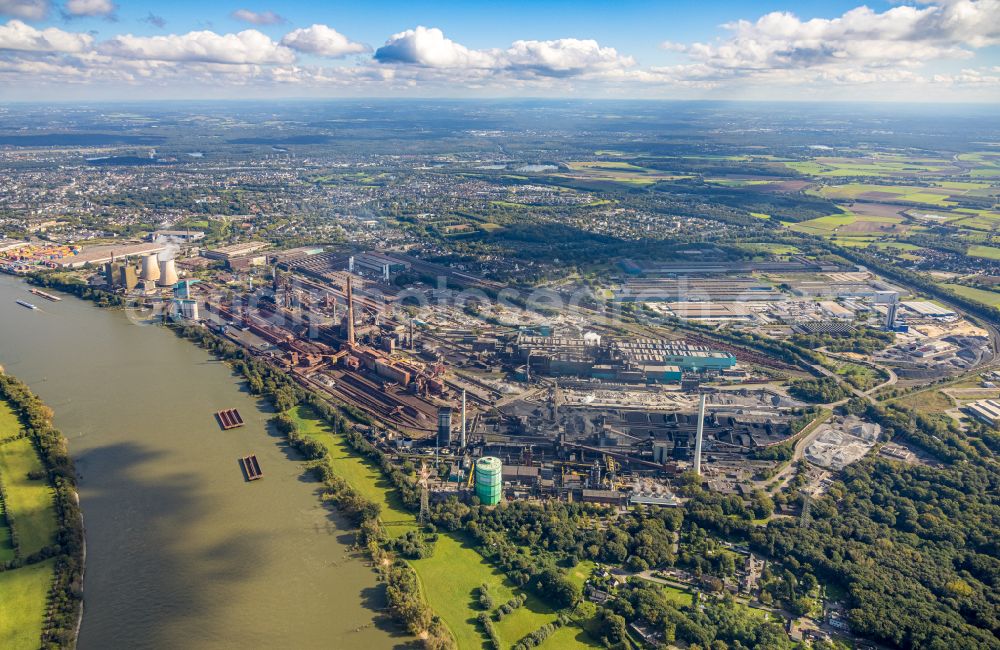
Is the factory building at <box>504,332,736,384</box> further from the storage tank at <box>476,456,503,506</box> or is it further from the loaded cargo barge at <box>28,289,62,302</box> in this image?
the loaded cargo barge at <box>28,289,62,302</box>

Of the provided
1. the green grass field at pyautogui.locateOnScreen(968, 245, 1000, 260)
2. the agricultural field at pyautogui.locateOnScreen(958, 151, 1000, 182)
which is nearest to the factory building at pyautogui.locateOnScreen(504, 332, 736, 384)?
the green grass field at pyautogui.locateOnScreen(968, 245, 1000, 260)

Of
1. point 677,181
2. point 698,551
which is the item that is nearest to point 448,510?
point 698,551

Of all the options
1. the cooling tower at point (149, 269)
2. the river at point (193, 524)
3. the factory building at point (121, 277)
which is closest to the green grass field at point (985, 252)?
the river at point (193, 524)

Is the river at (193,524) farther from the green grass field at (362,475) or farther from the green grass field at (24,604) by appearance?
the green grass field at (362,475)

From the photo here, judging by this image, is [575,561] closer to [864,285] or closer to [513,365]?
[513,365]

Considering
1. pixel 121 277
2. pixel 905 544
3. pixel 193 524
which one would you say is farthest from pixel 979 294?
pixel 121 277

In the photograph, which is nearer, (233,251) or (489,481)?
(489,481)

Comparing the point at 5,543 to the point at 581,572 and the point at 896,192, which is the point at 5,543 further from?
the point at 896,192
